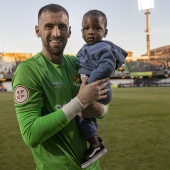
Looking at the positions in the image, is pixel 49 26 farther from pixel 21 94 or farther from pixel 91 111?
pixel 91 111

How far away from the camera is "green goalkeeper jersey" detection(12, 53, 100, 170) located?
5.47 feet

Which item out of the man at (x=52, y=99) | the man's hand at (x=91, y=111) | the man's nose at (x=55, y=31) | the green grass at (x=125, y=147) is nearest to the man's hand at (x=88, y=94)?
the man at (x=52, y=99)

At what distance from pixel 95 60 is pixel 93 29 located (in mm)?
404

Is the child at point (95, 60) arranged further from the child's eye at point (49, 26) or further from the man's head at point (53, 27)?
the child's eye at point (49, 26)

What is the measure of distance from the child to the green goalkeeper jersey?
87 millimetres

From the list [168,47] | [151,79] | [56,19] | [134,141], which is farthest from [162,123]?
[168,47]

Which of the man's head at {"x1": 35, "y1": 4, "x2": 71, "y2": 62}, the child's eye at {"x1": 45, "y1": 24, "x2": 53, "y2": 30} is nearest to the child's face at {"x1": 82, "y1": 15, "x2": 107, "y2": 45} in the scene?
the man's head at {"x1": 35, "y1": 4, "x2": 71, "y2": 62}

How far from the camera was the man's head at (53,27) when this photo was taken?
6.04 feet

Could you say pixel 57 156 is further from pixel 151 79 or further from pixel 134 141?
pixel 151 79

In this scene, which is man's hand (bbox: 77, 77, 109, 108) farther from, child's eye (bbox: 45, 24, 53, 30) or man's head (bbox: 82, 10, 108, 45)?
man's head (bbox: 82, 10, 108, 45)

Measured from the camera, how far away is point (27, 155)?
17.5 feet

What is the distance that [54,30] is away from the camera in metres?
1.84

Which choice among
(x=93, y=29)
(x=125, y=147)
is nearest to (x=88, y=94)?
(x=93, y=29)

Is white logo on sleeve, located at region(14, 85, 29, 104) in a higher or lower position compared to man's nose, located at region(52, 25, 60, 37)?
lower
